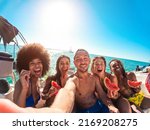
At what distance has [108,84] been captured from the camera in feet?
9.55

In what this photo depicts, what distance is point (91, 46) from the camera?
2.80 metres

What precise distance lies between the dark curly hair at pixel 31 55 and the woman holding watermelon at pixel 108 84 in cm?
39

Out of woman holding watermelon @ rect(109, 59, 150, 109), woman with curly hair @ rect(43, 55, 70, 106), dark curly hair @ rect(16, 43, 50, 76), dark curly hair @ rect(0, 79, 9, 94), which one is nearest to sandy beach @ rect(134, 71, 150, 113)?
woman holding watermelon @ rect(109, 59, 150, 109)

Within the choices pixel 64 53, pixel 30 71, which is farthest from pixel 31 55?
pixel 64 53

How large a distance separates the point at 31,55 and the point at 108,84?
2.18 feet

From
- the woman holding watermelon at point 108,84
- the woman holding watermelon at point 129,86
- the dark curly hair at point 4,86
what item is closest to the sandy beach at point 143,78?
the woman holding watermelon at point 129,86

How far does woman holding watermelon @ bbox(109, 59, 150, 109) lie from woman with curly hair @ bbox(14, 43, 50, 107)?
0.55 metres

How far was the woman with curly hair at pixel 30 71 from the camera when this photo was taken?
280cm

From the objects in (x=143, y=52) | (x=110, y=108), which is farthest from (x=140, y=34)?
(x=110, y=108)

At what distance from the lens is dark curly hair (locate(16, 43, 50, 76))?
279cm

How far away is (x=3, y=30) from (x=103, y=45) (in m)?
0.79

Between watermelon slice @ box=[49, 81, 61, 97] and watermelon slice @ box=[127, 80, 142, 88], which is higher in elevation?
watermelon slice @ box=[127, 80, 142, 88]

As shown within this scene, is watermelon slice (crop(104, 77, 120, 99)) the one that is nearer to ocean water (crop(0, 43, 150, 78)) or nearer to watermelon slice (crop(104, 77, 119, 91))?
watermelon slice (crop(104, 77, 119, 91))

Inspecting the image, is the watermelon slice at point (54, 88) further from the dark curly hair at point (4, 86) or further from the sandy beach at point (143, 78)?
the sandy beach at point (143, 78)
